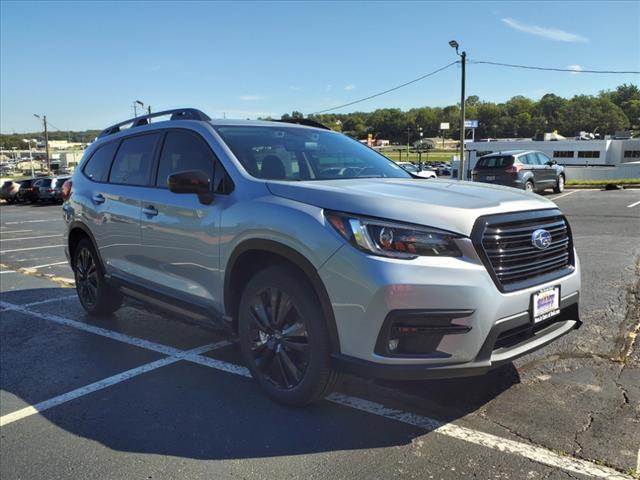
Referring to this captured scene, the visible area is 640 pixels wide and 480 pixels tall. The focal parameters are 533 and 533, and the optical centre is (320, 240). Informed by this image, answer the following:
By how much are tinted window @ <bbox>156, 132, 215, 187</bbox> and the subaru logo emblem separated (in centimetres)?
218

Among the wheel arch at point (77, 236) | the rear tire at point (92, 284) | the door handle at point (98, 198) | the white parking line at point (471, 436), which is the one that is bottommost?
the white parking line at point (471, 436)

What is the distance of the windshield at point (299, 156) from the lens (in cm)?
382

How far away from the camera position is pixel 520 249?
3.01 m

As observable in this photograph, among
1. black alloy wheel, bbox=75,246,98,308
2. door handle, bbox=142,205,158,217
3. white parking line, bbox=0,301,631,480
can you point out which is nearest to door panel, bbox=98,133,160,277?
door handle, bbox=142,205,158,217

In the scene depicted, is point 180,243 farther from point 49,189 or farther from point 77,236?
point 49,189

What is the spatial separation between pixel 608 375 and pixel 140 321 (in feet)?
14.2

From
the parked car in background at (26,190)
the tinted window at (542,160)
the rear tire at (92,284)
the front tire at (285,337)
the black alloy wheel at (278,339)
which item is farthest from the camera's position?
the parked car in background at (26,190)

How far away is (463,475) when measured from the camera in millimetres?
2609

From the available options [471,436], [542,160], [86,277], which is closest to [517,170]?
[542,160]

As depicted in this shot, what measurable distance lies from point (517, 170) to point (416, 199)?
15.7 meters

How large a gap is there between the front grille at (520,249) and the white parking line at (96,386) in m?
2.70

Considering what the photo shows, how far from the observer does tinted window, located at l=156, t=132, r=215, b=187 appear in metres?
3.93

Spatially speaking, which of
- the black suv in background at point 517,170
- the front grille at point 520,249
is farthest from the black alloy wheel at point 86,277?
the black suv in background at point 517,170

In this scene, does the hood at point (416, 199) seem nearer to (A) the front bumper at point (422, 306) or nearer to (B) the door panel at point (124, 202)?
(A) the front bumper at point (422, 306)
